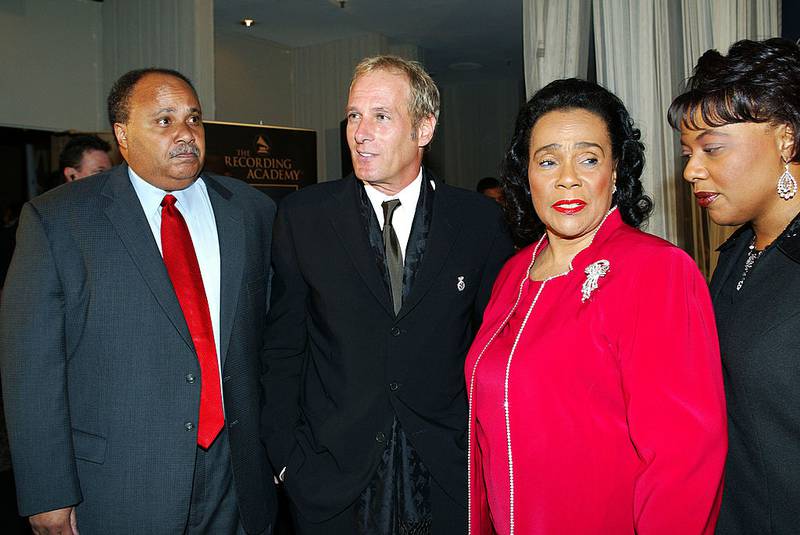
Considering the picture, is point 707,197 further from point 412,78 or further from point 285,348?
point 285,348

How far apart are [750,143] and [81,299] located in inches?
74.2

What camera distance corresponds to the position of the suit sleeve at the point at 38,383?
2.05 meters

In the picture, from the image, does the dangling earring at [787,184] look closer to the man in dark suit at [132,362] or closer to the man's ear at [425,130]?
the man's ear at [425,130]

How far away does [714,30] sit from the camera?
3.12 metres

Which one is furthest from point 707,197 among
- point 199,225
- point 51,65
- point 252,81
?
point 252,81

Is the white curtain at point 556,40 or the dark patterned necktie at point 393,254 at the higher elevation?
the white curtain at point 556,40

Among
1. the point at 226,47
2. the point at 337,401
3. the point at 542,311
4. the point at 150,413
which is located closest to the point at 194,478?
the point at 150,413

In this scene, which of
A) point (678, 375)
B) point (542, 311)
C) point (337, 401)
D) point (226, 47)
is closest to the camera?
point (678, 375)

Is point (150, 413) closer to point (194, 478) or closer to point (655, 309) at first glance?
point (194, 478)

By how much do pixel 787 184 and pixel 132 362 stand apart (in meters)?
1.84

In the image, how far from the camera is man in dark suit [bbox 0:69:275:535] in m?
2.08

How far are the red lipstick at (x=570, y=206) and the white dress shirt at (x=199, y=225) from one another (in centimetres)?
115

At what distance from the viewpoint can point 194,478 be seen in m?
2.22

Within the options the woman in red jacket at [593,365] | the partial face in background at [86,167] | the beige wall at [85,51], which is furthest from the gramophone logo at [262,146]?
the woman in red jacket at [593,365]
